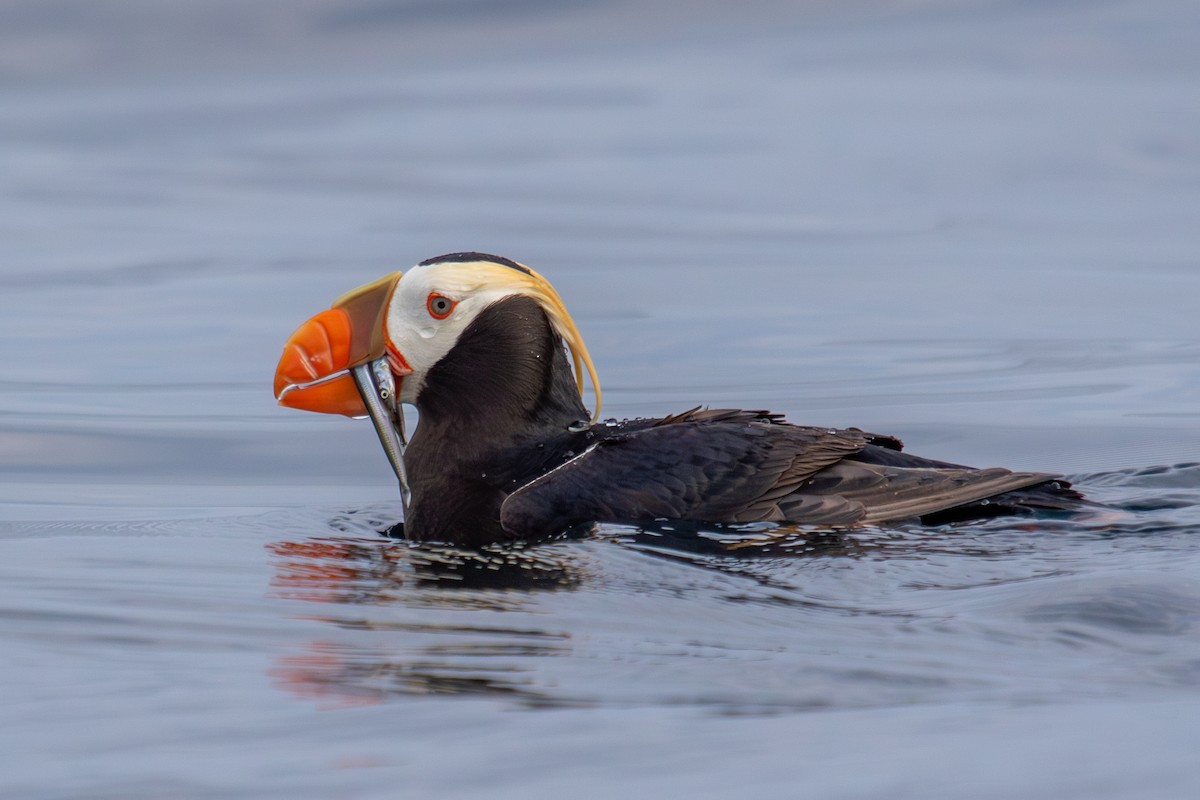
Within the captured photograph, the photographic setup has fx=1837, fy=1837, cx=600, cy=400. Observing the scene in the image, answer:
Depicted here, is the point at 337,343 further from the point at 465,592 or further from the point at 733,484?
the point at 733,484

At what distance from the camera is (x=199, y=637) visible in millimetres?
4207

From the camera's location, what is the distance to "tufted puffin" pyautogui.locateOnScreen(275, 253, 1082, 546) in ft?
16.9

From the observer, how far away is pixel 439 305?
18.3ft

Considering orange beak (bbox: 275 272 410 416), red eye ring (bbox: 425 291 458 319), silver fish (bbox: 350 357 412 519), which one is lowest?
silver fish (bbox: 350 357 412 519)

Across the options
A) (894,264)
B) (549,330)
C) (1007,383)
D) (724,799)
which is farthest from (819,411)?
(724,799)

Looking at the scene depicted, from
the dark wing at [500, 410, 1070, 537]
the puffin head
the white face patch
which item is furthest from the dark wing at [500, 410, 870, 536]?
the white face patch

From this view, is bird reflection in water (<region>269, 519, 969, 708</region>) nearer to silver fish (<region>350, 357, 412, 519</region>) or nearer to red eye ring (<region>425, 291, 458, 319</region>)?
silver fish (<region>350, 357, 412, 519</region>)

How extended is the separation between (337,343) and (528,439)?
649 millimetres

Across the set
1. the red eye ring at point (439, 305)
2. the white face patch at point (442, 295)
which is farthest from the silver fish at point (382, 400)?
the red eye ring at point (439, 305)

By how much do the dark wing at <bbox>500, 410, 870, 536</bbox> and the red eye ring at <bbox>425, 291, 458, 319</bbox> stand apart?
63cm

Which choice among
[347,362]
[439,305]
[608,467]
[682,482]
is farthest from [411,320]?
[682,482]

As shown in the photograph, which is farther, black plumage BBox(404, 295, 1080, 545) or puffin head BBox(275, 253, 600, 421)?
puffin head BBox(275, 253, 600, 421)

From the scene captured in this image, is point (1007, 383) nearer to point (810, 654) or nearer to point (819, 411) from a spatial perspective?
point (819, 411)

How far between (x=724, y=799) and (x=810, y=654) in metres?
0.92
